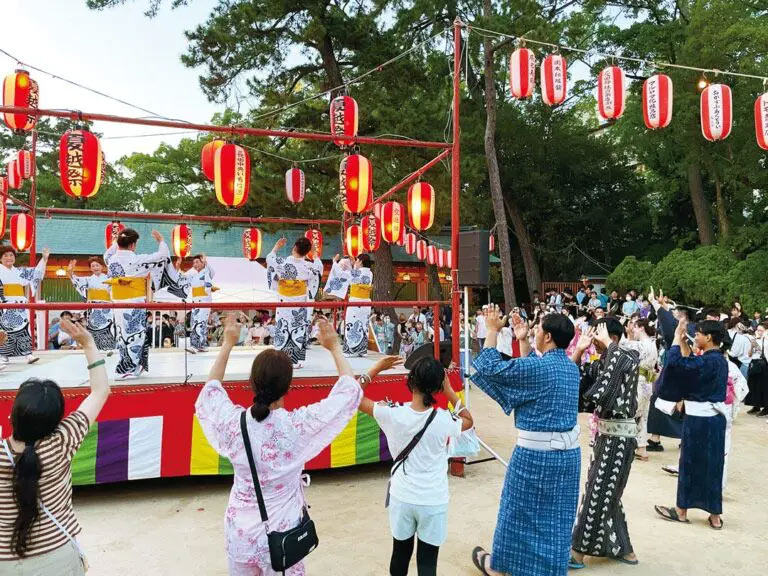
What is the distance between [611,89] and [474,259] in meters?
4.10

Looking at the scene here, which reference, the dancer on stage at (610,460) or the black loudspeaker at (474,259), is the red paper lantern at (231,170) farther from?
the dancer on stage at (610,460)

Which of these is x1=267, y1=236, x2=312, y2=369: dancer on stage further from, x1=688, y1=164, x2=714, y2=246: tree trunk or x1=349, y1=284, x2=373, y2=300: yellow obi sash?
x1=688, y1=164, x2=714, y2=246: tree trunk

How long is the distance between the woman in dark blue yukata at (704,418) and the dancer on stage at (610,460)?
2.80 ft

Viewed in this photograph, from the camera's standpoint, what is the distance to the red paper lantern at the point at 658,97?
9.43m

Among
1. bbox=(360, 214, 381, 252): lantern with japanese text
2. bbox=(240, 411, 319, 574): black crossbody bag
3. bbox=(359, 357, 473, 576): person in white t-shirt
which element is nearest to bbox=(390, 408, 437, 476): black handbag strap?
bbox=(359, 357, 473, 576): person in white t-shirt

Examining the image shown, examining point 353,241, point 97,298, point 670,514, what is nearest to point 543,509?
point 670,514

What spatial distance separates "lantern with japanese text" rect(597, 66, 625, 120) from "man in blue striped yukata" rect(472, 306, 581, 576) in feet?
25.5

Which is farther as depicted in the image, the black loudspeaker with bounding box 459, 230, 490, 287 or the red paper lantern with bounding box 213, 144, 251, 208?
the black loudspeaker with bounding box 459, 230, 490, 287

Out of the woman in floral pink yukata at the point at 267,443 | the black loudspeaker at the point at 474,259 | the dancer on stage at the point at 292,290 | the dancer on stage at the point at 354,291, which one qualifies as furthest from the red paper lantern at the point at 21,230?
the woman in floral pink yukata at the point at 267,443

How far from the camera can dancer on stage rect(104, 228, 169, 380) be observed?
6004 millimetres

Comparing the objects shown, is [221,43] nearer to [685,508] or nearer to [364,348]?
[364,348]

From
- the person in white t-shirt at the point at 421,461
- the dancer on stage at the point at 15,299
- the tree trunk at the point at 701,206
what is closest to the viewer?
the person in white t-shirt at the point at 421,461

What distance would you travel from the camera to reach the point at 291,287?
7.09 metres

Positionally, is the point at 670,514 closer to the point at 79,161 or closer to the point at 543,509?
the point at 543,509
